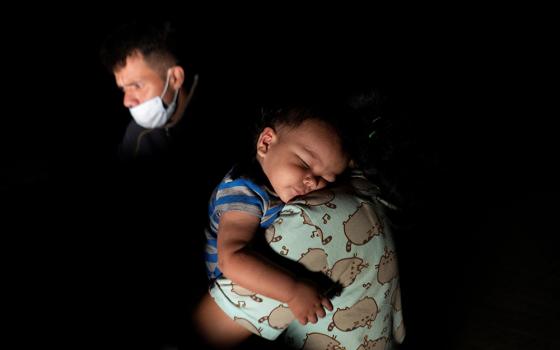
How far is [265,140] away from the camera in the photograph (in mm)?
1396

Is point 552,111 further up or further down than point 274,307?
further down

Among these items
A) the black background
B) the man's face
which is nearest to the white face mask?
the man's face

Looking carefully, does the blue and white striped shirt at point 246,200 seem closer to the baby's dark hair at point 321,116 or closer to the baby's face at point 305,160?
the baby's face at point 305,160

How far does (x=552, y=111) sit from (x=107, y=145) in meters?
4.37

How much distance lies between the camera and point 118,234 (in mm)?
1854

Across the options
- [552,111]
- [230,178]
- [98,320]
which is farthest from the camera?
[552,111]

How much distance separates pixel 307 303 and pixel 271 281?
Answer: 100 millimetres

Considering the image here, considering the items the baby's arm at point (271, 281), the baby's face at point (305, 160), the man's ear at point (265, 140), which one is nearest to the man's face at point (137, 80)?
the man's ear at point (265, 140)

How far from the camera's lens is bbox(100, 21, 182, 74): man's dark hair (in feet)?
6.03

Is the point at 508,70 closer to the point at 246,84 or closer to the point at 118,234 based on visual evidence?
the point at 246,84

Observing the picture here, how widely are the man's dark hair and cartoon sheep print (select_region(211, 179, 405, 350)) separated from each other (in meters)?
1.15

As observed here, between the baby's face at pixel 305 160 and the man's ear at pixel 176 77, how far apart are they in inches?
32.8

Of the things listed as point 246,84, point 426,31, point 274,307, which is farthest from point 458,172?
point 274,307

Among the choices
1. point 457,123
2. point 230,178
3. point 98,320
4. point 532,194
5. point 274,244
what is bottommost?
point 532,194
